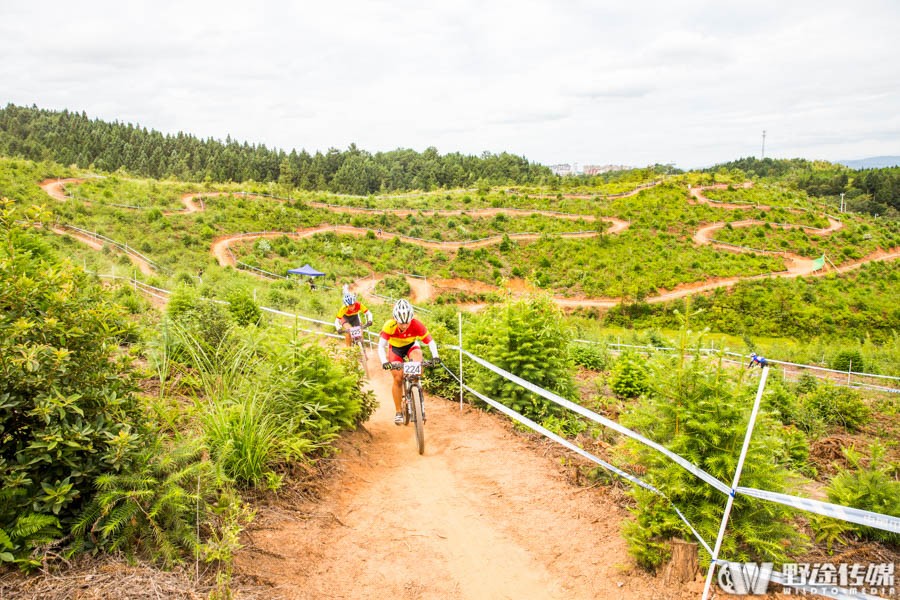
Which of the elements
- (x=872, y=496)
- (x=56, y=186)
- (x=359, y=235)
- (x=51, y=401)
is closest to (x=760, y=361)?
(x=872, y=496)

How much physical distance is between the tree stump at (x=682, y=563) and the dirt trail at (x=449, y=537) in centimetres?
18

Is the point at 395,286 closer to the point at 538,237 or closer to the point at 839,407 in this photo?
the point at 538,237

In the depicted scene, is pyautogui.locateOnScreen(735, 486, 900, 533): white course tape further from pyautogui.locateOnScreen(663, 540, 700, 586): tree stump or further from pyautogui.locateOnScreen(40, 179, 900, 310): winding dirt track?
pyautogui.locateOnScreen(40, 179, 900, 310): winding dirt track

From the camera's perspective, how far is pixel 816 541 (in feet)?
12.9

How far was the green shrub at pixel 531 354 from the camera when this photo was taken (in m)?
7.42

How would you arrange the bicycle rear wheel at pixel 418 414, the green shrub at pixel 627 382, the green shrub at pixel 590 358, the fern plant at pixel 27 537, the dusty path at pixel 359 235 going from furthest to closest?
the dusty path at pixel 359 235
the green shrub at pixel 590 358
the green shrub at pixel 627 382
the bicycle rear wheel at pixel 418 414
the fern plant at pixel 27 537

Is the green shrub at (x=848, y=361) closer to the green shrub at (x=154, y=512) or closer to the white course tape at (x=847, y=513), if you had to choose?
the white course tape at (x=847, y=513)

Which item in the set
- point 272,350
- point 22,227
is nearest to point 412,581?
point 272,350

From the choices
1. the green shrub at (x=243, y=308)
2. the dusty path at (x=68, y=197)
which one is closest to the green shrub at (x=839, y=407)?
the green shrub at (x=243, y=308)

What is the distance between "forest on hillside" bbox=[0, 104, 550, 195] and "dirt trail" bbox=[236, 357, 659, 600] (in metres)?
65.5

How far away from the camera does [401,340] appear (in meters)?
7.12

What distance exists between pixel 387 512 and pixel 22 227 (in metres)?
3.83

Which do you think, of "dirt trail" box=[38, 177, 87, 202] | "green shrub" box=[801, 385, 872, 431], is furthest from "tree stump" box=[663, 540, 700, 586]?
"dirt trail" box=[38, 177, 87, 202]

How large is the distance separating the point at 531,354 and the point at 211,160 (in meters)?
94.0
